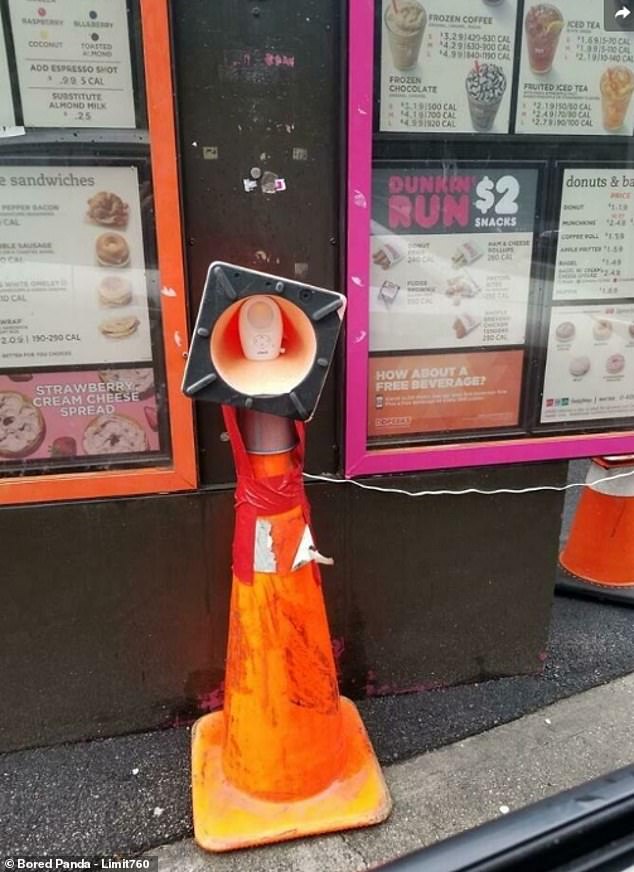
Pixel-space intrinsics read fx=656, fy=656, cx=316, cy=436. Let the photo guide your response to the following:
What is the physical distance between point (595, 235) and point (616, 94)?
464mm

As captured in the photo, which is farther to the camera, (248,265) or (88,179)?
(248,265)

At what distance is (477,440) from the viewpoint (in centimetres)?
250

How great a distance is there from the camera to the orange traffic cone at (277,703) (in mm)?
1909

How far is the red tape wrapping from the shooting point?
1882 mm

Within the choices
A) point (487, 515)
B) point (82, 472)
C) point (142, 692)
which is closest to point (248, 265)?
point (82, 472)

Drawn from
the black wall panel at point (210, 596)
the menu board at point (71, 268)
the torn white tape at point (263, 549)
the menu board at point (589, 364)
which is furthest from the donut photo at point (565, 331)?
the menu board at point (71, 268)

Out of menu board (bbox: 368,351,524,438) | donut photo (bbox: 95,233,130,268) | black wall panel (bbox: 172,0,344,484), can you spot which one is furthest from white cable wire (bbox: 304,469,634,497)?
donut photo (bbox: 95,233,130,268)

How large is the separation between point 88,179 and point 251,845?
81.3 inches

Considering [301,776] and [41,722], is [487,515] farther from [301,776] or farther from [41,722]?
[41,722]

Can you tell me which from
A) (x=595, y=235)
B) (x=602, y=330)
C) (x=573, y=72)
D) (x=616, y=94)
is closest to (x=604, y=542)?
(x=602, y=330)

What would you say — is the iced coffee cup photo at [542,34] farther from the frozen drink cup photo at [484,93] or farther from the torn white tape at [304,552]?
the torn white tape at [304,552]

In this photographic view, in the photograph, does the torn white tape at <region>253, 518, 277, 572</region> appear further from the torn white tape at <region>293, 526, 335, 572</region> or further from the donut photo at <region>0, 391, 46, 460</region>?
the donut photo at <region>0, 391, 46, 460</region>

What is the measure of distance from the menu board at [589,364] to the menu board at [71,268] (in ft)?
4.94

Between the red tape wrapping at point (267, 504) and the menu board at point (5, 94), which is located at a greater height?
the menu board at point (5, 94)
